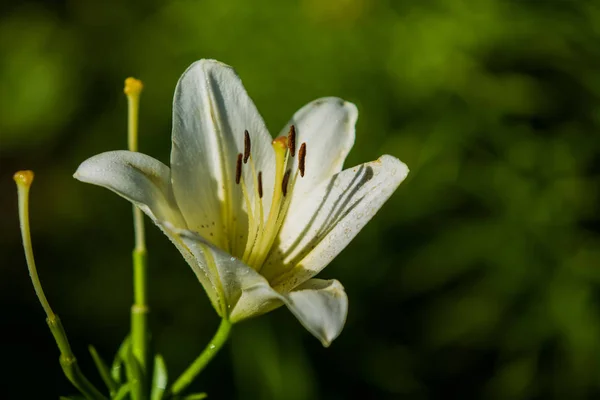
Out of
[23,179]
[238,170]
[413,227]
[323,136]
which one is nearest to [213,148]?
[238,170]

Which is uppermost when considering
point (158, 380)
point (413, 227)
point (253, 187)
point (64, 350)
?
point (253, 187)

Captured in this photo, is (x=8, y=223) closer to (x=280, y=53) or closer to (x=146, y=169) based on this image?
(x=280, y=53)

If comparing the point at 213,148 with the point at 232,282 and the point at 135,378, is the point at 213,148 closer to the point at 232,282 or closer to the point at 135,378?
the point at 232,282

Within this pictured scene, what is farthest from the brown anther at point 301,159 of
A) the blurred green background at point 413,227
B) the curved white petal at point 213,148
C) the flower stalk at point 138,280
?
the blurred green background at point 413,227

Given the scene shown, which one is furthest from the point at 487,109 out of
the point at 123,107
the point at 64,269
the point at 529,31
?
the point at 64,269

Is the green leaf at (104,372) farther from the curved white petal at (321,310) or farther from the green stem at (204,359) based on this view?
the curved white petal at (321,310)

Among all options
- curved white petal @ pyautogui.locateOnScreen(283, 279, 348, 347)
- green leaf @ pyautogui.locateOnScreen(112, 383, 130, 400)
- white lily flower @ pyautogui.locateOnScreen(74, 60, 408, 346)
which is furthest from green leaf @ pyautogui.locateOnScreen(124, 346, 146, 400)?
curved white petal @ pyautogui.locateOnScreen(283, 279, 348, 347)

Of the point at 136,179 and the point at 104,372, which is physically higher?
the point at 136,179
